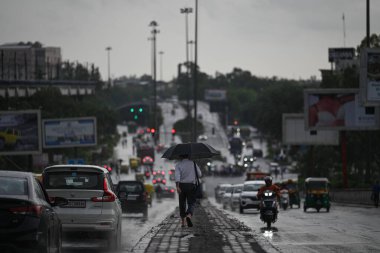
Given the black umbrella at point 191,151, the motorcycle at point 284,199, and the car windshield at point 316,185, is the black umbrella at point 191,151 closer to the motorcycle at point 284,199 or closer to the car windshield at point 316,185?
the car windshield at point 316,185

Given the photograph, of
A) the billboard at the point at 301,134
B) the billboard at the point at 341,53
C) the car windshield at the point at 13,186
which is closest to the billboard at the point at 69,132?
the billboard at the point at 301,134

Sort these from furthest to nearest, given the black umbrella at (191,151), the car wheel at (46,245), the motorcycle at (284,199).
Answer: the motorcycle at (284,199)
the black umbrella at (191,151)
the car wheel at (46,245)

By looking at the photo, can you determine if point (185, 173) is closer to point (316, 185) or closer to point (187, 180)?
point (187, 180)

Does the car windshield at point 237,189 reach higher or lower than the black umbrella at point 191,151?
lower

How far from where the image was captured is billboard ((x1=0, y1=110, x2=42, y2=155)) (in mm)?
73938

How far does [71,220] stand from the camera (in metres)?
20.4

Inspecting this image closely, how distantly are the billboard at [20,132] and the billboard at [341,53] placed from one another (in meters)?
83.1

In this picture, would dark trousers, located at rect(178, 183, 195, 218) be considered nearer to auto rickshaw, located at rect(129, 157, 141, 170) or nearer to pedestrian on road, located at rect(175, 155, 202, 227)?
pedestrian on road, located at rect(175, 155, 202, 227)

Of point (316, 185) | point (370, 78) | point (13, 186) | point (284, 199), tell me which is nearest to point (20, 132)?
point (284, 199)

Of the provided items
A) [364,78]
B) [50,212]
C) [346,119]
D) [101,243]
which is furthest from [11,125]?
[50,212]

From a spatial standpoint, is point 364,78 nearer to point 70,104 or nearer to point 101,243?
point 101,243

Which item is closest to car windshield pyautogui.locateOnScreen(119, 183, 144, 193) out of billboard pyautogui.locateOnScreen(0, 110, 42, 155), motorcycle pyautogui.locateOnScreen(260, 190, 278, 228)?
motorcycle pyautogui.locateOnScreen(260, 190, 278, 228)

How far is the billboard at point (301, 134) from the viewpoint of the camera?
3292 inches

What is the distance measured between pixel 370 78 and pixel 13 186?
3996 centimetres
